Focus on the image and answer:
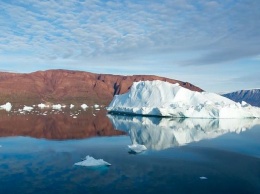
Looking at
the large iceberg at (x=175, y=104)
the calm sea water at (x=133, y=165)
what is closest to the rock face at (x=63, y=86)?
the large iceberg at (x=175, y=104)

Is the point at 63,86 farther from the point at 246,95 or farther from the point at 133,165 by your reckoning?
the point at 246,95

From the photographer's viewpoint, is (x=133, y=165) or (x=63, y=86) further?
(x=63, y=86)

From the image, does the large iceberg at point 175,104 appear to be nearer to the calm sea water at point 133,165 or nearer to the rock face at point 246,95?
the calm sea water at point 133,165

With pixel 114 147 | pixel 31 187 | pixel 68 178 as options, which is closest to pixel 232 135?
pixel 114 147

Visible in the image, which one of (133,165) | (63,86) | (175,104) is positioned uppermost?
(63,86)

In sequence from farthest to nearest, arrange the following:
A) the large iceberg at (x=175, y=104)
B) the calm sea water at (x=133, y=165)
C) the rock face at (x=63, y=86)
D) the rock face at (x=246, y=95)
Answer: the rock face at (x=246, y=95) < the rock face at (x=63, y=86) < the large iceberg at (x=175, y=104) < the calm sea water at (x=133, y=165)

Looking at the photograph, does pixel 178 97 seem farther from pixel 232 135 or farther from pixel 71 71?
pixel 71 71

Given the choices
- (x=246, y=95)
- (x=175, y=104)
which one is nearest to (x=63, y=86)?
(x=175, y=104)
